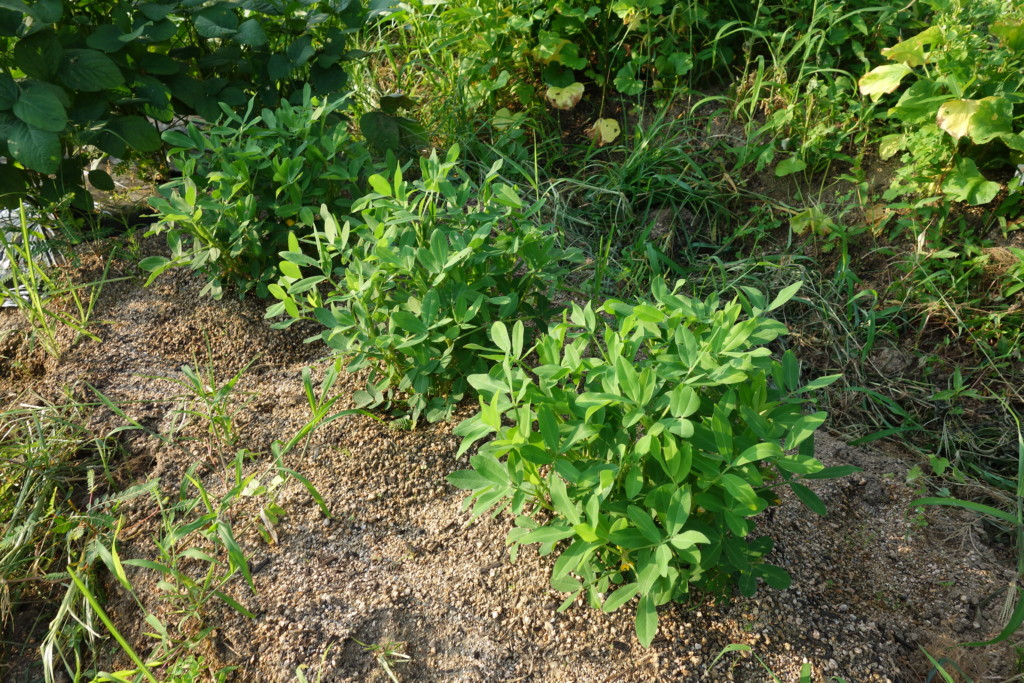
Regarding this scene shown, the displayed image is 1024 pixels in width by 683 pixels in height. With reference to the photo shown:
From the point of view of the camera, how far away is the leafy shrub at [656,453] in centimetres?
135

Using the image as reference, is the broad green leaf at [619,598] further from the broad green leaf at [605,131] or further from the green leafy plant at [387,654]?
the broad green leaf at [605,131]

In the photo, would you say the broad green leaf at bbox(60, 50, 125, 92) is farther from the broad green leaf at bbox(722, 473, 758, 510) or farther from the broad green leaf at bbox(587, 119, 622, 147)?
the broad green leaf at bbox(722, 473, 758, 510)

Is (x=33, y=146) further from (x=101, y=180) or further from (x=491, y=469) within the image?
(x=491, y=469)

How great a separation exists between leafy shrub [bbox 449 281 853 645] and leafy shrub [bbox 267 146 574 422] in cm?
27

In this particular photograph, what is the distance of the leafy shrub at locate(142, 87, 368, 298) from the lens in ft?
7.26

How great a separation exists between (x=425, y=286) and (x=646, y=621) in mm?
911

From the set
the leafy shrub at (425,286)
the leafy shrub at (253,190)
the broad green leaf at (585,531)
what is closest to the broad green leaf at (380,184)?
the leafy shrub at (425,286)

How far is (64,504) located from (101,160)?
1.56 metres

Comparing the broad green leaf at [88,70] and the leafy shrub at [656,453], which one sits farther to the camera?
the broad green leaf at [88,70]

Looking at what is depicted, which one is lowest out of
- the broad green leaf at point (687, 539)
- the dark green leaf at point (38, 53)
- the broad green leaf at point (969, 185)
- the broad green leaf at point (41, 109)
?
the broad green leaf at point (969, 185)

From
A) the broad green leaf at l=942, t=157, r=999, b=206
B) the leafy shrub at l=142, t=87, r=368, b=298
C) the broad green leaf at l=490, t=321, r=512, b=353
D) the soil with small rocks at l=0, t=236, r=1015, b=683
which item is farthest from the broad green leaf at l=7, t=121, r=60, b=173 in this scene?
the broad green leaf at l=942, t=157, r=999, b=206

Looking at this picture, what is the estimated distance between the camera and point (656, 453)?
1.36 metres

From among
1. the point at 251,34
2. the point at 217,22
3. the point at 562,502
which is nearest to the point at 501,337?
the point at 562,502

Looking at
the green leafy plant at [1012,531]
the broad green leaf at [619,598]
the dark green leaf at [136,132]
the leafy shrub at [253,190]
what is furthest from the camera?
the dark green leaf at [136,132]
